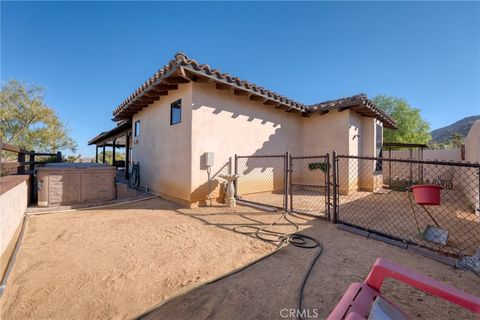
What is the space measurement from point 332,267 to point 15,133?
2248 centimetres

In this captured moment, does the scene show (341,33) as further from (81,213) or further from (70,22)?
(81,213)

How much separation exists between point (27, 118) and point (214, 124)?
1823 centimetres


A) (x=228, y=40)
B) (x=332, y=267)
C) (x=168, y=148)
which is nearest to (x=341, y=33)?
(x=228, y=40)

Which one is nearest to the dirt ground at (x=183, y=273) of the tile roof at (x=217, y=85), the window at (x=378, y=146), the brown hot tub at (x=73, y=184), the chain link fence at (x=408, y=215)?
the chain link fence at (x=408, y=215)

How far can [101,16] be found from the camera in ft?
22.3

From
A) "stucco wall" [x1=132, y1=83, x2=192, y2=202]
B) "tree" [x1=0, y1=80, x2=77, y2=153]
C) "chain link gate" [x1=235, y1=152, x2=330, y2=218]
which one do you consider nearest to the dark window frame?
"stucco wall" [x1=132, y1=83, x2=192, y2=202]

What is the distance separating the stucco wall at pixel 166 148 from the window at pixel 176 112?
0.45ft

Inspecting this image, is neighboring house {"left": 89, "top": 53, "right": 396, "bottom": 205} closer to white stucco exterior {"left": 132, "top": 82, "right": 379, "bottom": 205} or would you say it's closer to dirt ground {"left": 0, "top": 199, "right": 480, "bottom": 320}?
white stucco exterior {"left": 132, "top": 82, "right": 379, "bottom": 205}

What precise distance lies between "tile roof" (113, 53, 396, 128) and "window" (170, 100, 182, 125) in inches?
27.1

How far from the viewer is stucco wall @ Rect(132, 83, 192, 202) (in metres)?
5.74

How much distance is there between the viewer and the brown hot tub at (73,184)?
5191 mm

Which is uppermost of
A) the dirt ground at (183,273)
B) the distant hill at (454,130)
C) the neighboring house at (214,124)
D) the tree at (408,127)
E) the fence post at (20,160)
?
the distant hill at (454,130)

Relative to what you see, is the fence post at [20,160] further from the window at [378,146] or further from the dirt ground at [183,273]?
the window at [378,146]

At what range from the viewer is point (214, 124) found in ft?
19.9
